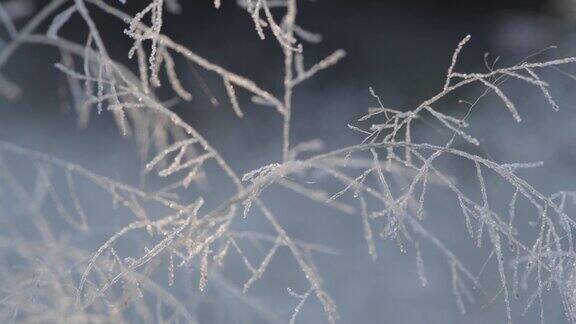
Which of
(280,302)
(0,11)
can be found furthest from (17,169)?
(0,11)

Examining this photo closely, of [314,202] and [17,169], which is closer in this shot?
[17,169]

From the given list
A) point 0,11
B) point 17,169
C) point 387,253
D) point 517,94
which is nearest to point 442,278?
point 387,253

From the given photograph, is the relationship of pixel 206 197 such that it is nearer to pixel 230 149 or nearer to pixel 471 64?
pixel 230 149

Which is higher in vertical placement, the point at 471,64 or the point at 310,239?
the point at 471,64

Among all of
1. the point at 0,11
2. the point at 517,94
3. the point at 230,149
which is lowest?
the point at 0,11

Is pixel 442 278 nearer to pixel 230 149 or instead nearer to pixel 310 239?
pixel 310 239

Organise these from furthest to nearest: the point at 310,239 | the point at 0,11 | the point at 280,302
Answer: the point at 310,239 < the point at 280,302 < the point at 0,11

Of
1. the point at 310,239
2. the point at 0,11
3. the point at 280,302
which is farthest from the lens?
the point at 310,239
